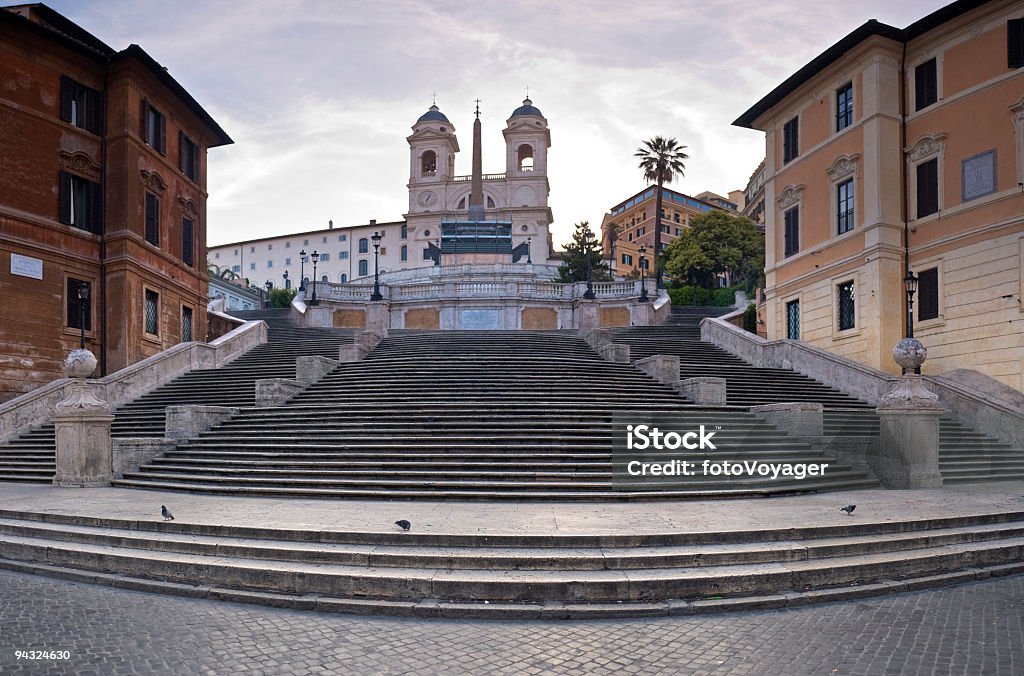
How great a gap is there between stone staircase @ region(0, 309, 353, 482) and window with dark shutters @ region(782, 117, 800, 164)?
1927 cm

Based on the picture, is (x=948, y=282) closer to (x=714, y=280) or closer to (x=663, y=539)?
(x=663, y=539)

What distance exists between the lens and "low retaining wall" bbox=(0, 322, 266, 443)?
18.8m

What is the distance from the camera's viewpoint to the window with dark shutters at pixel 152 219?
87.1 feet

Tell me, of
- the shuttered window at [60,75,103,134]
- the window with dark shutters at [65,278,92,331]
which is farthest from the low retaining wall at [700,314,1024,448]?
the shuttered window at [60,75,103,134]

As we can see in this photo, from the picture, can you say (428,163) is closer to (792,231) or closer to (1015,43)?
(792,231)

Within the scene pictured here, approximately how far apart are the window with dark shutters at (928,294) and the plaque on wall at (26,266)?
28.2 metres

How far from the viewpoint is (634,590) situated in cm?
743

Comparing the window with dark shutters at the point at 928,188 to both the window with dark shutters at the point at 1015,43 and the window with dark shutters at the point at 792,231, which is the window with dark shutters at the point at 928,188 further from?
the window with dark shutters at the point at 792,231

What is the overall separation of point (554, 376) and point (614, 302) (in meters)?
18.9

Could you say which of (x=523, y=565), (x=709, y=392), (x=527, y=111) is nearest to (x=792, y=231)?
(x=709, y=392)

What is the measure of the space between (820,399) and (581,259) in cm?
3980

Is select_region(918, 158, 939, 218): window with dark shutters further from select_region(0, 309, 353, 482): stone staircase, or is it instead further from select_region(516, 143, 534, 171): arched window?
select_region(516, 143, 534, 171): arched window

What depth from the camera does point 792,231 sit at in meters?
28.5

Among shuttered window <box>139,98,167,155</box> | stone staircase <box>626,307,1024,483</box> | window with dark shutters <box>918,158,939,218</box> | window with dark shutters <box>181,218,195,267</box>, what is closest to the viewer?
stone staircase <box>626,307,1024,483</box>
